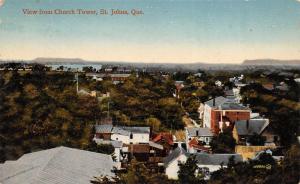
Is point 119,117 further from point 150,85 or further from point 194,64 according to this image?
point 194,64

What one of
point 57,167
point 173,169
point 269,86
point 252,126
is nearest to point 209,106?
point 252,126

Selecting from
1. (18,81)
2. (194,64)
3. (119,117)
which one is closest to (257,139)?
(194,64)

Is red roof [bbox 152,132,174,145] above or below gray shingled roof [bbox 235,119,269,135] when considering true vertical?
below

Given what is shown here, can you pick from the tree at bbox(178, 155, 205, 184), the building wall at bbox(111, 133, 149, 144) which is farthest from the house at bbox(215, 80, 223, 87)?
the building wall at bbox(111, 133, 149, 144)

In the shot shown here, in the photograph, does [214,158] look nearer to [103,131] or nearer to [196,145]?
[196,145]

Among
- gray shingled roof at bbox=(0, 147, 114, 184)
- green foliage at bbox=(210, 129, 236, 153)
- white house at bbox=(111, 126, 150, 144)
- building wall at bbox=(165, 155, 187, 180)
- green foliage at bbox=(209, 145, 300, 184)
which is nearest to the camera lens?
gray shingled roof at bbox=(0, 147, 114, 184)

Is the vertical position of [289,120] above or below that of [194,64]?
below

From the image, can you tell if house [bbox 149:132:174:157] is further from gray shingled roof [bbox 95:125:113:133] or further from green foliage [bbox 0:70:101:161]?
green foliage [bbox 0:70:101:161]
